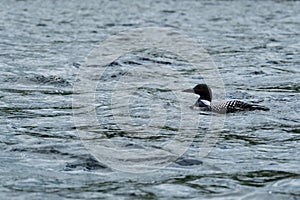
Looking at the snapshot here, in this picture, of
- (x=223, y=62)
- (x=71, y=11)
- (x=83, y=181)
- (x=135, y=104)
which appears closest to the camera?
(x=83, y=181)

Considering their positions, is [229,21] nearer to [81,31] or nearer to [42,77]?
[81,31]

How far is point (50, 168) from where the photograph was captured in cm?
867

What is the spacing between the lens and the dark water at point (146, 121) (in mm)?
8055

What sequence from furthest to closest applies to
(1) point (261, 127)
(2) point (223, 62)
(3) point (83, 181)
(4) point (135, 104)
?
(2) point (223, 62), (4) point (135, 104), (1) point (261, 127), (3) point (83, 181)

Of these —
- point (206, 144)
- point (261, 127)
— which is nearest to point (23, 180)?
point (206, 144)

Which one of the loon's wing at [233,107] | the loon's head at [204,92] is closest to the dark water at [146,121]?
the loon's wing at [233,107]

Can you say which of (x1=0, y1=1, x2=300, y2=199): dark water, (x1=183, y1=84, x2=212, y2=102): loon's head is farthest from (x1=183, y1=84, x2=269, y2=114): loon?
(x1=0, y1=1, x2=300, y2=199): dark water

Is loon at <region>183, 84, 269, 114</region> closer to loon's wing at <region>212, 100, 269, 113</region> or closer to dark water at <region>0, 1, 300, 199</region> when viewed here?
loon's wing at <region>212, 100, 269, 113</region>

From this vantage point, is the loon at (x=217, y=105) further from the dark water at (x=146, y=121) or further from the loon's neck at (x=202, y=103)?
the dark water at (x=146, y=121)

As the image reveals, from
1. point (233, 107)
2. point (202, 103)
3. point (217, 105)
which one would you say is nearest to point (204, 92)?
point (202, 103)

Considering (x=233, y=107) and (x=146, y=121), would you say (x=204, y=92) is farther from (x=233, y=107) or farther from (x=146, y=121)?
(x=146, y=121)

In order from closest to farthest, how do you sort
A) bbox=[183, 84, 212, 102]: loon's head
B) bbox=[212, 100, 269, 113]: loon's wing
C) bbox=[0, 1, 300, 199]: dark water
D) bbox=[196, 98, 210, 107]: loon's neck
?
bbox=[0, 1, 300, 199]: dark water
bbox=[212, 100, 269, 113]: loon's wing
bbox=[196, 98, 210, 107]: loon's neck
bbox=[183, 84, 212, 102]: loon's head

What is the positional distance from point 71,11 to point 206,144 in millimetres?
22008

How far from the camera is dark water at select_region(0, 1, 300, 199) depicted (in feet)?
26.4
